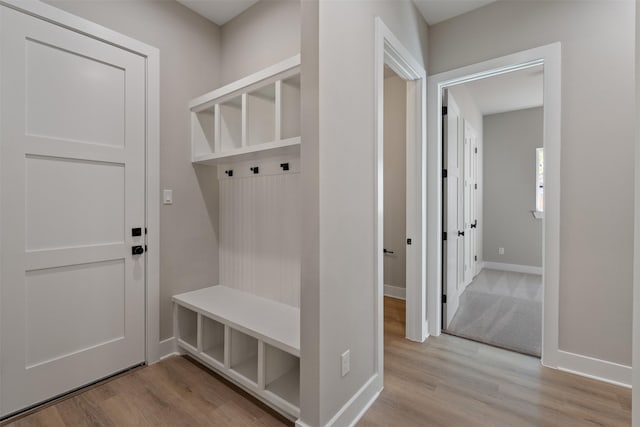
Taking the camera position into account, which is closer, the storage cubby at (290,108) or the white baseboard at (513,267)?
the storage cubby at (290,108)

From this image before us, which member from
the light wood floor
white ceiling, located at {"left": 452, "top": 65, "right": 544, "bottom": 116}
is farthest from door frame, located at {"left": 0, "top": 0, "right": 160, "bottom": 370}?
white ceiling, located at {"left": 452, "top": 65, "right": 544, "bottom": 116}

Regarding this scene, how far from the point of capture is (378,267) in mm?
1825

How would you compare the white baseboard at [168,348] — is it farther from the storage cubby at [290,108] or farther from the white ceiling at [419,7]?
the white ceiling at [419,7]

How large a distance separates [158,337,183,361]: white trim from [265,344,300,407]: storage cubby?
0.97 metres

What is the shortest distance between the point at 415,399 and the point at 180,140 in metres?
2.48

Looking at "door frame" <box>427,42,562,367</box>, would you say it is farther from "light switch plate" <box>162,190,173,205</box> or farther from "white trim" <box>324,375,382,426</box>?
"light switch plate" <box>162,190,173,205</box>

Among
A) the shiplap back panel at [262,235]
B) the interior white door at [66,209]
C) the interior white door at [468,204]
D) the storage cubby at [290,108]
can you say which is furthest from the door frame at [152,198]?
the interior white door at [468,204]

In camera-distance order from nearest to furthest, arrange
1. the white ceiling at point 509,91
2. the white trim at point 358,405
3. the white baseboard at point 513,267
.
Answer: the white trim at point 358,405
the white ceiling at point 509,91
the white baseboard at point 513,267

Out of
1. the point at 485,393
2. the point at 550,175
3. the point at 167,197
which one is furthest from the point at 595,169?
the point at 167,197

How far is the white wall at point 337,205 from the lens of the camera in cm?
136

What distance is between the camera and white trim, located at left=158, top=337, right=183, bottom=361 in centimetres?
224

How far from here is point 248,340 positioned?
2.04m

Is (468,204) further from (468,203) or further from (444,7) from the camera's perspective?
(444,7)

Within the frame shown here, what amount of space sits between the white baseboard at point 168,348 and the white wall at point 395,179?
251 cm
